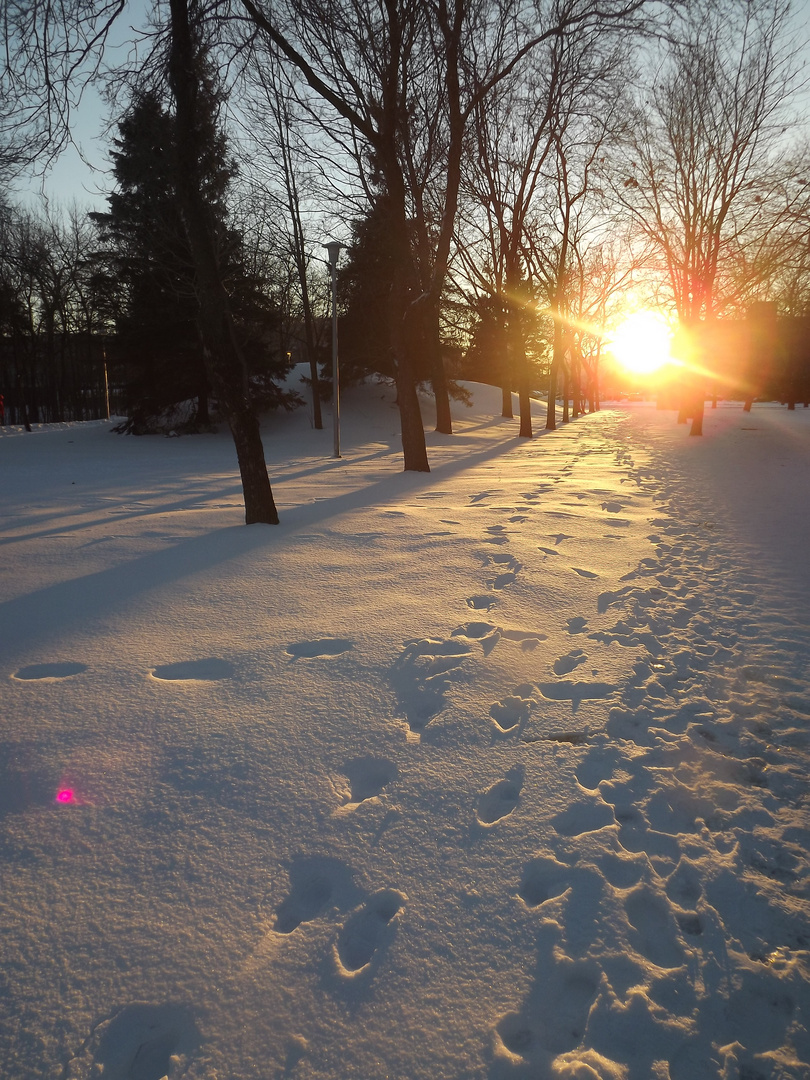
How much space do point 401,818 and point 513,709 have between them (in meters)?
0.94

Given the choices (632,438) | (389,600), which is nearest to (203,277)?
(389,600)

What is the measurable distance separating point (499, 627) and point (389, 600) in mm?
829

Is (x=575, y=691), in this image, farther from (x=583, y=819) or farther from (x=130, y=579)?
(x=130, y=579)

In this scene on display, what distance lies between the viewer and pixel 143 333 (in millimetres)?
18359

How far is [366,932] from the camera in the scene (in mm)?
1679

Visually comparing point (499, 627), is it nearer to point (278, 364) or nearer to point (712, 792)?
point (712, 792)

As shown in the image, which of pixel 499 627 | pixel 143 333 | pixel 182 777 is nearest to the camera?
pixel 182 777

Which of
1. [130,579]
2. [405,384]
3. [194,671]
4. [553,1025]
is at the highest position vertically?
[405,384]

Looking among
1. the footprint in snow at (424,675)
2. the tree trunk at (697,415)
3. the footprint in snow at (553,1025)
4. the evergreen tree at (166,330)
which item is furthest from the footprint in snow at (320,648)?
the tree trunk at (697,415)

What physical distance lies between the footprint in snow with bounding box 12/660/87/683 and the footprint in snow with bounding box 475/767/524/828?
2201mm

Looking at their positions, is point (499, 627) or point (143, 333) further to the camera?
point (143, 333)

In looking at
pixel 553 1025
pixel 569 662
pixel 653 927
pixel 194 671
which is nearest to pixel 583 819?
pixel 653 927

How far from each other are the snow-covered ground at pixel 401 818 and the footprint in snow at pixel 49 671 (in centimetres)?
2

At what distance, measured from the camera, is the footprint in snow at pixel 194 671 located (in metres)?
3.04
